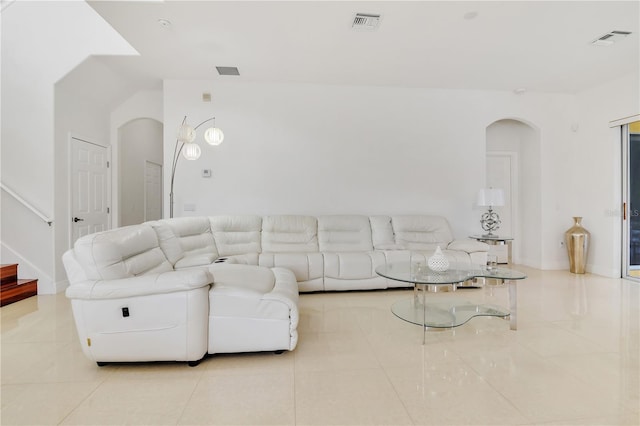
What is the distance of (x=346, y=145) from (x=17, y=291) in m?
4.47

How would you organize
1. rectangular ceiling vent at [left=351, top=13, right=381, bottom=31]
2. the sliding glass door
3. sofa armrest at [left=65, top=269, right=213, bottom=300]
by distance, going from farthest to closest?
the sliding glass door, rectangular ceiling vent at [left=351, top=13, right=381, bottom=31], sofa armrest at [left=65, top=269, right=213, bottom=300]

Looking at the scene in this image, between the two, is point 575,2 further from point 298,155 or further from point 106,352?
point 106,352

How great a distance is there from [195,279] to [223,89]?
3535mm

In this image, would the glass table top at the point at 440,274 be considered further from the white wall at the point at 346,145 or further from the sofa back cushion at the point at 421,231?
the white wall at the point at 346,145

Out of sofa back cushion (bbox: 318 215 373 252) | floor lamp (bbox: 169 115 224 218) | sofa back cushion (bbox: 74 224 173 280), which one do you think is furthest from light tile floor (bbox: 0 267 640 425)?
floor lamp (bbox: 169 115 224 218)

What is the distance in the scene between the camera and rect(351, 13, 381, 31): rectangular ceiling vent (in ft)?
10.0

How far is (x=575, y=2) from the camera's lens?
2.82 m

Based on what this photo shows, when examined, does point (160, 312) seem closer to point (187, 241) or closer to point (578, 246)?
point (187, 241)

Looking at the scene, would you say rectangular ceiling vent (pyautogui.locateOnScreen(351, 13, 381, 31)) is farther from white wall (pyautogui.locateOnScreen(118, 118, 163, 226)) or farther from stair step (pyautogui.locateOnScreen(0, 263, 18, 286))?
stair step (pyautogui.locateOnScreen(0, 263, 18, 286))

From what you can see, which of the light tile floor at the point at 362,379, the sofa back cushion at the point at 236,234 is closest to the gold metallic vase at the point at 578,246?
the light tile floor at the point at 362,379

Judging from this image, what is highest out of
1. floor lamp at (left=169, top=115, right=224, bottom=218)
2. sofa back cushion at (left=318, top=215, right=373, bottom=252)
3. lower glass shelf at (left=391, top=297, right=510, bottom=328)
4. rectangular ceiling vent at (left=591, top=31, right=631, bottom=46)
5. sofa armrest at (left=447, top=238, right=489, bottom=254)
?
rectangular ceiling vent at (left=591, top=31, right=631, bottom=46)

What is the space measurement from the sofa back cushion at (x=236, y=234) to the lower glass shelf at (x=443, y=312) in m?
2.08

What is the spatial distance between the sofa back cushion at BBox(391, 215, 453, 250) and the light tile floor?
1.65m

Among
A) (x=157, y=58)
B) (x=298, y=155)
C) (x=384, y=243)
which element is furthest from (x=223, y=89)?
(x=384, y=243)
